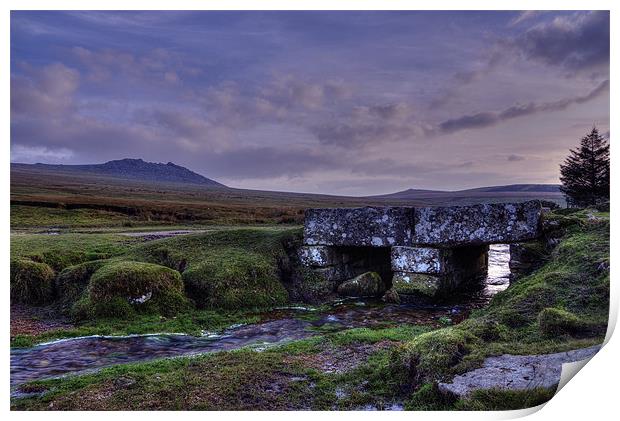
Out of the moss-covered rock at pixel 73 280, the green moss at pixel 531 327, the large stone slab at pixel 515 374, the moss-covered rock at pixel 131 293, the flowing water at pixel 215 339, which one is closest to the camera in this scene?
the large stone slab at pixel 515 374

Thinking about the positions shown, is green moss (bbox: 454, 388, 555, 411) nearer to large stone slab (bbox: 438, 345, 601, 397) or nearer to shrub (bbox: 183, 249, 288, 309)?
large stone slab (bbox: 438, 345, 601, 397)

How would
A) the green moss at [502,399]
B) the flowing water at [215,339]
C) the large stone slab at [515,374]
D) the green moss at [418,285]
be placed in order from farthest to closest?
the green moss at [418,285]
the flowing water at [215,339]
the large stone slab at [515,374]
the green moss at [502,399]

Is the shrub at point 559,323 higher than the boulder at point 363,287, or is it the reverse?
the shrub at point 559,323

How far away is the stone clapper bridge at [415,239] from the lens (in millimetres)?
9716

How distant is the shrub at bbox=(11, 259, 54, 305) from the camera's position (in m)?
9.52

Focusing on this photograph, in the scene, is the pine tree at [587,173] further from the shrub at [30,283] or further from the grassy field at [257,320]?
the shrub at [30,283]

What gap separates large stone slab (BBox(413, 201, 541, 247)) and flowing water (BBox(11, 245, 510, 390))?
4.54 feet

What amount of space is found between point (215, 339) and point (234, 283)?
236 cm

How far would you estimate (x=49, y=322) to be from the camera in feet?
27.8

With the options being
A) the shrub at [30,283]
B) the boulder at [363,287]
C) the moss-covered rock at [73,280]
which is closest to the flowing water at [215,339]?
the boulder at [363,287]

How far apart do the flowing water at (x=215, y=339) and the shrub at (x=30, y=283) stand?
2725 mm

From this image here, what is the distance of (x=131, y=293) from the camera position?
29.0 ft

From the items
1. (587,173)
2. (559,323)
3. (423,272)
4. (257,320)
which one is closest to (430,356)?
(559,323)

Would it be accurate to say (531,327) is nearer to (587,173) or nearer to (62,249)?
(587,173)
